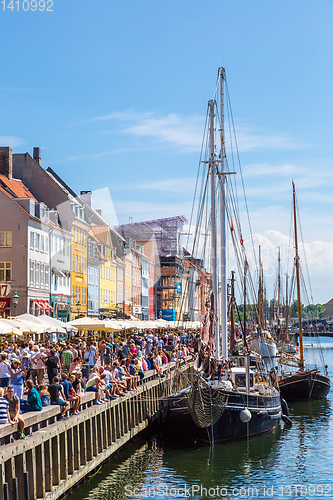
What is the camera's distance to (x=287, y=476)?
2438 cm

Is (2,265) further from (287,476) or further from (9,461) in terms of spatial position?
(9,461)

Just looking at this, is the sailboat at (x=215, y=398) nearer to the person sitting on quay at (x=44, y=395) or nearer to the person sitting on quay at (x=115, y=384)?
the person sitting on quay at (x=115, y=384)

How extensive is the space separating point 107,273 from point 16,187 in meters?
27.8

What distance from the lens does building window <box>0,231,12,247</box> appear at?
197 feet

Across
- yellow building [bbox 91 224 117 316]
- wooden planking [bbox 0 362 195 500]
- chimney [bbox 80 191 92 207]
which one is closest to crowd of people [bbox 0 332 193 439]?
wooden planking [bbox 0 362 195 500]

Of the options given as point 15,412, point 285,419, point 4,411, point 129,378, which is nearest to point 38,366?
point 129,378

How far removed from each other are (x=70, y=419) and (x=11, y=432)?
4.57m

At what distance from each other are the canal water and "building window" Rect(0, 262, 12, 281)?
108 feet

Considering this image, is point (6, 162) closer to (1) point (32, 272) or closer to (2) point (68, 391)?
(1) point (32, 272)

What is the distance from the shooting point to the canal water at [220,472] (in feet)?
71.8

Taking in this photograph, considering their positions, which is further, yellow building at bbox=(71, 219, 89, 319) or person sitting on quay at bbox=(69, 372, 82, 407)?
yellow building at bbox=(71, 219, 89, 319)

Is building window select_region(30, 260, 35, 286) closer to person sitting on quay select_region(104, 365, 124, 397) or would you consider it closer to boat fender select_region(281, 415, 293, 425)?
boat fender select_region(281, 415, 293, 425)

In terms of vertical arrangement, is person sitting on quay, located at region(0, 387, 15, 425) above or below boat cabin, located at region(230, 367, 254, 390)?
above

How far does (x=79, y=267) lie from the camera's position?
76.4 metres
